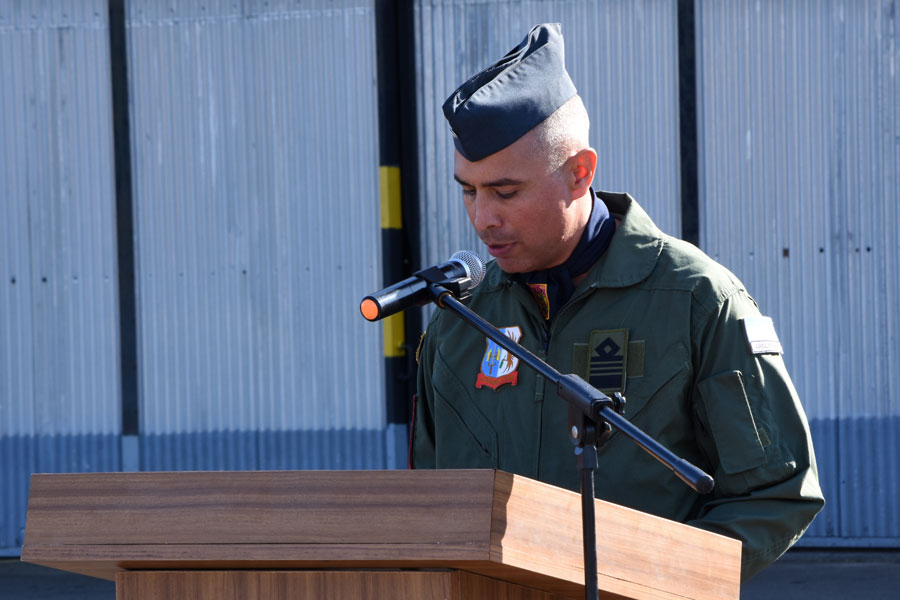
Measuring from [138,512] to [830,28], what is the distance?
517cm

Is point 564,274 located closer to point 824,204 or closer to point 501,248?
point 501,248

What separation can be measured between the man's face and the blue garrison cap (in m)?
0.03

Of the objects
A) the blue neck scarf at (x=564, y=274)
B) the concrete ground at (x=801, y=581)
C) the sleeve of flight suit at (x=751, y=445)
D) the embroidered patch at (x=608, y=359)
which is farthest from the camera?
the concrete ground at (x=801, y=581)

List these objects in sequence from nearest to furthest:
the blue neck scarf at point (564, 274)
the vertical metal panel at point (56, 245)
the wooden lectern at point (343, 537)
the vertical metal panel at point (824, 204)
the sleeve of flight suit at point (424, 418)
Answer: the wooden lectern at point (343, 537) → the blue neck scarf at point (564, 274) → the sleeve of flight suit at point (424, 418) → the vertical metal panel at point (824, 204) → the vertical metal panel at point (56, 245)

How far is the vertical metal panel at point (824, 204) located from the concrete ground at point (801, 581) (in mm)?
127

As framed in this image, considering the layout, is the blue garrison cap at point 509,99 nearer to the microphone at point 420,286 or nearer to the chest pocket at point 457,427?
the microphone at point 420,286

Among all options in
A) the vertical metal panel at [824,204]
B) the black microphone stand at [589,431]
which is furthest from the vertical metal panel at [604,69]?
the black microphone stand at [589,431]

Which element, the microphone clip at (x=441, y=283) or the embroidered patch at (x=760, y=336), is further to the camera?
the embroidered patch at (x=760, y=336)

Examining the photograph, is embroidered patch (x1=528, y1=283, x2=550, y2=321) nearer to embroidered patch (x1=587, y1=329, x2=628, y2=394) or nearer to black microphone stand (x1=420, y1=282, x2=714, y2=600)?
embroidered patch (x1=587, y1=329, x2=628, y2=394)

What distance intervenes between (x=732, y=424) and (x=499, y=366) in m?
0.53

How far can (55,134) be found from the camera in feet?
20.3

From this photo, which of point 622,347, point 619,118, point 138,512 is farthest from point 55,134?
point 138,512

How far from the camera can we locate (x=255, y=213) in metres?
6.07

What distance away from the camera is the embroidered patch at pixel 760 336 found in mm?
2143
